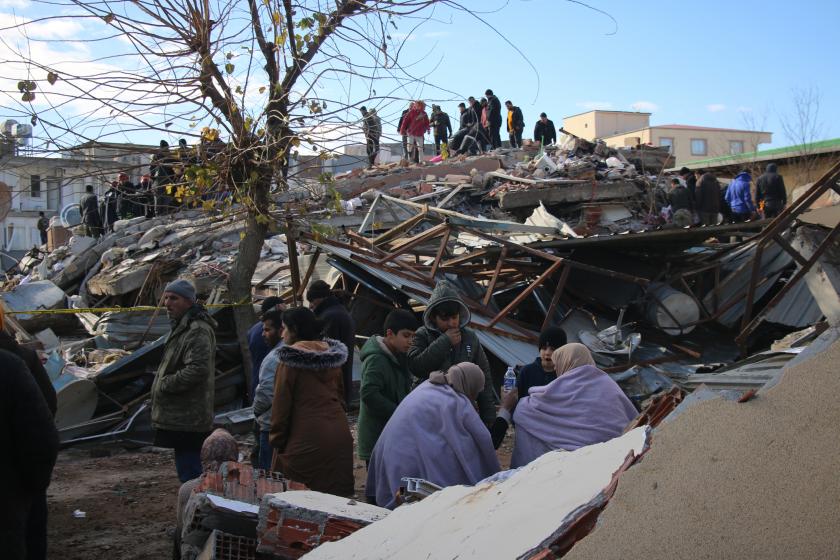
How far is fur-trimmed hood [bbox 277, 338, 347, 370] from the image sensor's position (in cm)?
465

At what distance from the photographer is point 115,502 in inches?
270

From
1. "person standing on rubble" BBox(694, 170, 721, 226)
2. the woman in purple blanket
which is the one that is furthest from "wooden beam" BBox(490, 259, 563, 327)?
"person standing on rubble" BBox(694, 170, 721, 226)

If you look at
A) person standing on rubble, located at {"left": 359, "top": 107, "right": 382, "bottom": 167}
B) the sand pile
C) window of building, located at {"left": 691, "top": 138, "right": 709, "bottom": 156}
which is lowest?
the sand pile

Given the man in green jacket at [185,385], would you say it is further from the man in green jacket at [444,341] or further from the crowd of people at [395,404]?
the man in green jacket at [444,341]

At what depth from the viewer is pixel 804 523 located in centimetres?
213

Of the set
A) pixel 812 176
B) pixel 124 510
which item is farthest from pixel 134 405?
pixel 812 176

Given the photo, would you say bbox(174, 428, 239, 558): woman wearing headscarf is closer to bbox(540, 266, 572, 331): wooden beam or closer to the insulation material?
the insulation material

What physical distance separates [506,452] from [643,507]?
608cm

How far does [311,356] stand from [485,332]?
16.6ft

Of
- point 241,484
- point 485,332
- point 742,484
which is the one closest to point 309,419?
point 241,484

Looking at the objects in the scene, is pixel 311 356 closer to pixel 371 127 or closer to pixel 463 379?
pixel 463 379

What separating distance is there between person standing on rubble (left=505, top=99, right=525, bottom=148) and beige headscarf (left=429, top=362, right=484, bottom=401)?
19389 mm

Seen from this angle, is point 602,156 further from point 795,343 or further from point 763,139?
point 763,139

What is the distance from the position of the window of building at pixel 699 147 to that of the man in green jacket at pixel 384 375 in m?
61.8
